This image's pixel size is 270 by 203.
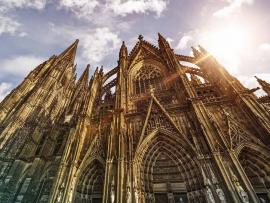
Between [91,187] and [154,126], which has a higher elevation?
[154,126]

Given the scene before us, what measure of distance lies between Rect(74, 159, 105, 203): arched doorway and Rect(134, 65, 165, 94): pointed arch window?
827cm

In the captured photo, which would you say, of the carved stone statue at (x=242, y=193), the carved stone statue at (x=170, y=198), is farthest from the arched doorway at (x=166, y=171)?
the carved stone statue at (x=242, y=193)

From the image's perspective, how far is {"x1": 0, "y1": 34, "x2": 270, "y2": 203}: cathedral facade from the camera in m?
10.0

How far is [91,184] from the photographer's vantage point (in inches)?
477

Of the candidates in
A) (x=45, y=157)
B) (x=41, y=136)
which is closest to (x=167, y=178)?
(x=45, y=157)

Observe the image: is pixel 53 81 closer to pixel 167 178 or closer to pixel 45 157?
pixel 45 157

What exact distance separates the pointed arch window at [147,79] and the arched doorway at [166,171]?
6.56 meters

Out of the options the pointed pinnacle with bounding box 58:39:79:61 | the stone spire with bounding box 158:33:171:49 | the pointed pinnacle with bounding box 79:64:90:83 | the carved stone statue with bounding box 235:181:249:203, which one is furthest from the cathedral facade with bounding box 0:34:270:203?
the pointed pinnacle with bounding box 58:39:79:61

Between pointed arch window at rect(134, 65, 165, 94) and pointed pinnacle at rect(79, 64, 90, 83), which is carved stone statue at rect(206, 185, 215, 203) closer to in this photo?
pointed arch window at rect(134, 65, 165, 94)

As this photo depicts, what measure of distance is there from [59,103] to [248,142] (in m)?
21.4

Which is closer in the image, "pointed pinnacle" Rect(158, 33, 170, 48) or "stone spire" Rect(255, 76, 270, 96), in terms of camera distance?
"stone spire" Rect(255, 76, 270, 96)

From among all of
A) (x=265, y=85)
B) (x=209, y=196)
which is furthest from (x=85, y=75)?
(x=209, y=196)

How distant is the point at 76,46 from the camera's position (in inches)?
1483

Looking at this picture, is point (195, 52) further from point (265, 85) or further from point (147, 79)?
point (265, 85)
